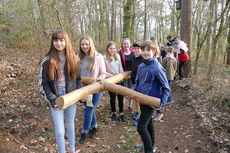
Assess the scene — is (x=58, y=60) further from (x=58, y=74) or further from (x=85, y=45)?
(x=85, y=45)

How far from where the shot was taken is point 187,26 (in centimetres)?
755

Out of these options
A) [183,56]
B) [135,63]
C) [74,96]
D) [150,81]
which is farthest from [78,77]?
[183,56]

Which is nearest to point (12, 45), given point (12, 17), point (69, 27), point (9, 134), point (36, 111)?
point (12, 17)

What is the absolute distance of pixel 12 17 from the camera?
862 centimetres

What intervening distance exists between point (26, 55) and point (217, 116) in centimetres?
1005

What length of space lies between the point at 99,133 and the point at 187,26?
256 inches

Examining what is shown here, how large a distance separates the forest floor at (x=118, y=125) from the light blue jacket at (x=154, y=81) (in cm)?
153

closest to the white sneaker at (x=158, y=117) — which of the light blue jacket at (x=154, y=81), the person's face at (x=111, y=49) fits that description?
the light blue jacket at (x=154, y=81)

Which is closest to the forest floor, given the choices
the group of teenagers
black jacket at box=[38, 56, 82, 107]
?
the group of teenagers

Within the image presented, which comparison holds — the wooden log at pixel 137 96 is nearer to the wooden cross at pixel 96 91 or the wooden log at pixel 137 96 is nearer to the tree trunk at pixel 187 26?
the wooden cross at pixel 96 91

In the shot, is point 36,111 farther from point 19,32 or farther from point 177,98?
point 19,32

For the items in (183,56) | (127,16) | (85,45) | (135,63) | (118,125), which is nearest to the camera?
(85,45)

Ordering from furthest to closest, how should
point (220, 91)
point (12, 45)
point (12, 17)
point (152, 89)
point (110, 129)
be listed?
point (12, 45) → point (12, 17) → point (220, 91) → point (110, 129) → point (152, 89)

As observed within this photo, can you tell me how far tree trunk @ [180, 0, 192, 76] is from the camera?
7.46 meters
